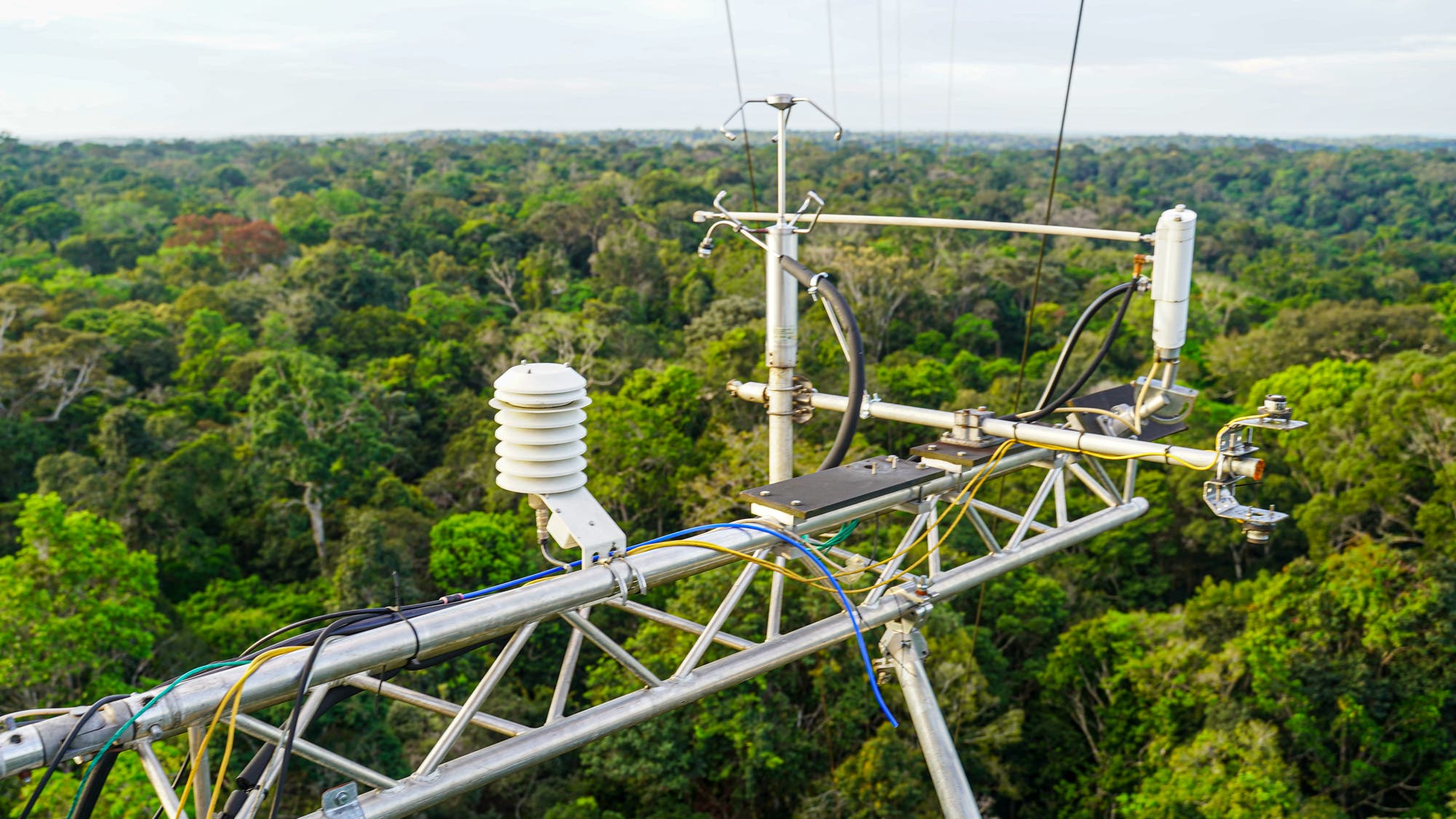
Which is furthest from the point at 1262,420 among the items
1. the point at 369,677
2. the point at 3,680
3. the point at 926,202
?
the point at 926,202

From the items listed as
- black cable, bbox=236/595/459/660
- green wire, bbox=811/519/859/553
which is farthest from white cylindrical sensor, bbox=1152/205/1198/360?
black cable, bbox=236/595/459/660

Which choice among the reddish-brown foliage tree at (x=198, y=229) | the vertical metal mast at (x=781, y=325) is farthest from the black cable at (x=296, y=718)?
the reddish-brown foliage tree at (x=198, y=229)

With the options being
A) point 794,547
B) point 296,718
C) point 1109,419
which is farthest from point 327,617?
point 1109,419

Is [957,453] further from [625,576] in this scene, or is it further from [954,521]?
[625,576]

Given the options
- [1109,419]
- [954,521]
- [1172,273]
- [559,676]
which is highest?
[1172,273]

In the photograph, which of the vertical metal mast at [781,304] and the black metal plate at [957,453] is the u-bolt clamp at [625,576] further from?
the black metal plate at [957,453]

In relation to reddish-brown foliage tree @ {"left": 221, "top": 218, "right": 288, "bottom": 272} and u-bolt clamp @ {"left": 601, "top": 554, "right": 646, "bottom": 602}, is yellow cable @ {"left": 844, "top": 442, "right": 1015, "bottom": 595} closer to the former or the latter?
u-bolt clamp @ {"left": 601, "top": 554, "right": 646, "bottom": 602}
